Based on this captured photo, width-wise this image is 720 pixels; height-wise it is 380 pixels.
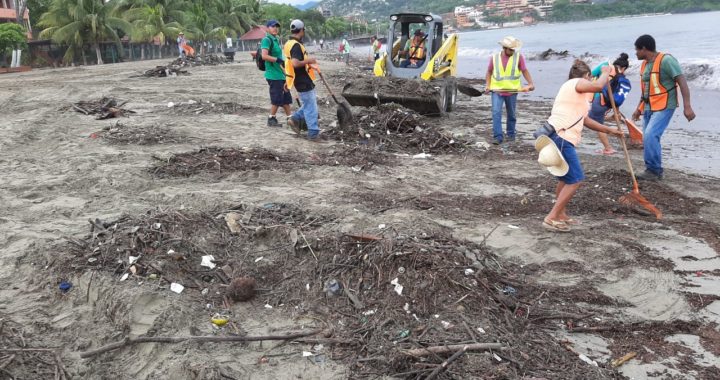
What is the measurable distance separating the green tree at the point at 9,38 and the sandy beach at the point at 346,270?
28.2 metres

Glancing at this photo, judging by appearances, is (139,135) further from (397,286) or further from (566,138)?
(566,138)

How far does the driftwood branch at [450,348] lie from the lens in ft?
9.29

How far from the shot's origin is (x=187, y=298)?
3.48 metres

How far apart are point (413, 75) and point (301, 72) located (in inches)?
173

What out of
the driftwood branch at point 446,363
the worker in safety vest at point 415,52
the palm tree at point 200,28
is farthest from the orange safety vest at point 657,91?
the palm tree at point 200,28

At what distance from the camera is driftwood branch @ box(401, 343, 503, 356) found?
2.83 m

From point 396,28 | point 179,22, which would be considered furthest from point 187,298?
point 179,22

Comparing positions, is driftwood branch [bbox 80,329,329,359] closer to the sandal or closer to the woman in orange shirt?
the sandal

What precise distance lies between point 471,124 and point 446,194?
17.3 feet

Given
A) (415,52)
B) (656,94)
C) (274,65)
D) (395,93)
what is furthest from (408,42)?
(656,94)

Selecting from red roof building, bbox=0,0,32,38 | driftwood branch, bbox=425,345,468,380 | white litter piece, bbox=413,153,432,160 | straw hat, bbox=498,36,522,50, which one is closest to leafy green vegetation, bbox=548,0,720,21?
red roof building, bbox=0,0,32,38

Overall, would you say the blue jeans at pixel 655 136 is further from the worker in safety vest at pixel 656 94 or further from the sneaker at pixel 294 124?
the sneaker at pixel 294 124

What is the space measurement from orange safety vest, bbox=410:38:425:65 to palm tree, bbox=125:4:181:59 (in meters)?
31.6

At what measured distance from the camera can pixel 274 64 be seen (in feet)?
28.4
